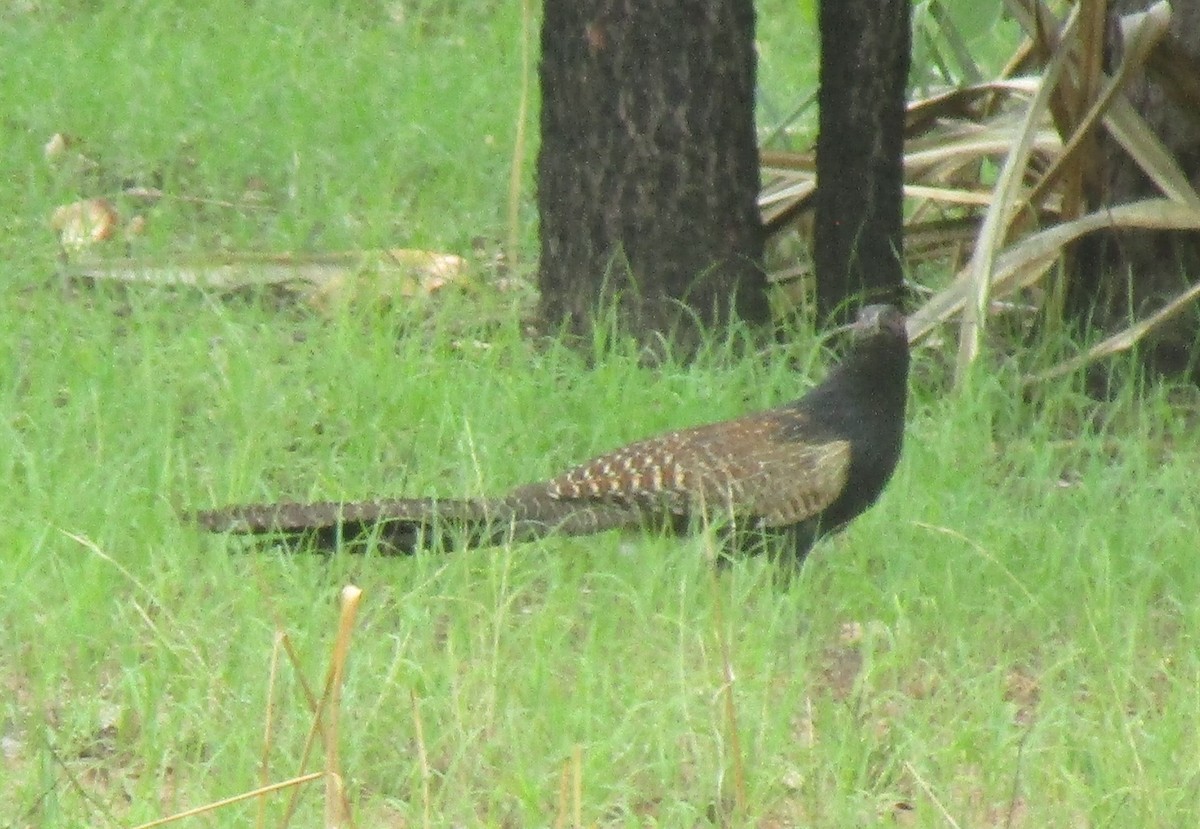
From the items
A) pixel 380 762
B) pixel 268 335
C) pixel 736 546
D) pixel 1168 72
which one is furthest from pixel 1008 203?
pixel 380 762

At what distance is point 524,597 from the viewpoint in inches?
185

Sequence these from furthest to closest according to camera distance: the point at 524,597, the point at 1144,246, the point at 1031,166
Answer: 1. the point at 1031,166
2. the point at 1144,246
3. the point at 524,597

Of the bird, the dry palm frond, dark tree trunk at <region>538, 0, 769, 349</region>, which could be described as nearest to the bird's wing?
A: the bird

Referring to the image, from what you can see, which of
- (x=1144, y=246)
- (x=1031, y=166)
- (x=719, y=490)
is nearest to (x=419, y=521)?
(x=719, y=490)

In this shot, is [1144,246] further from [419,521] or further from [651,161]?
[419,521]

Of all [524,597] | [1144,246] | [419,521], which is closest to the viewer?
[419,521]

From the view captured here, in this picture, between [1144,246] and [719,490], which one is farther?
[1144,246]

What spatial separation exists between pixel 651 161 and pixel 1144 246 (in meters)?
1.60

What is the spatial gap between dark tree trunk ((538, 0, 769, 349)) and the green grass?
0.29 metres

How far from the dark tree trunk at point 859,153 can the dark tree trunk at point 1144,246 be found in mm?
652

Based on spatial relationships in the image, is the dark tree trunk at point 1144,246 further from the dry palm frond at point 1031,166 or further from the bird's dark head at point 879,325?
the bird's dark head at point 879,325

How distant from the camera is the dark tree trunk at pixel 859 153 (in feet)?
20.5

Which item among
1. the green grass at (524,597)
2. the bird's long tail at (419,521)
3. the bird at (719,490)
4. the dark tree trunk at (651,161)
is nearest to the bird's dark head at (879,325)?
the bird at (719,490)

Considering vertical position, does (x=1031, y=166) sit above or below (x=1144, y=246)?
above
